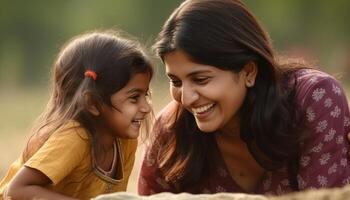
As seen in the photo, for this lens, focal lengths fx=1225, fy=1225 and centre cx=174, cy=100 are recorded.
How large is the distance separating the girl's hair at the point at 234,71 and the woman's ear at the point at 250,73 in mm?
27

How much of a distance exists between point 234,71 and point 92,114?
2.72 feet

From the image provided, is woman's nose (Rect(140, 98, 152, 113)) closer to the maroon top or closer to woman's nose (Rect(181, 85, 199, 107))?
woman's nose (Rect(181, 85, 199, 107))

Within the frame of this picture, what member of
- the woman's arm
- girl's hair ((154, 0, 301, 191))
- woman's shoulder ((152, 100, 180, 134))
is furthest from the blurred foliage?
the woman's arm

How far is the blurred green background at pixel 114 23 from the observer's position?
27.8m

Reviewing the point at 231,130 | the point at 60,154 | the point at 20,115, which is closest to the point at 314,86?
the point at 231,130

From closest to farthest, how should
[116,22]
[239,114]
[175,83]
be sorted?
[175,83] → [239,114] → [116,22]

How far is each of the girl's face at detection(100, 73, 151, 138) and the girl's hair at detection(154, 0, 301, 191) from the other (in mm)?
185

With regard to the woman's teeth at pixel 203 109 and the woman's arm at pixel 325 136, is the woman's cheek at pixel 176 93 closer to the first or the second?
the woman's teeth at pixel 203 109

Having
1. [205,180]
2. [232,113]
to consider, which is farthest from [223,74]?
[205,180]

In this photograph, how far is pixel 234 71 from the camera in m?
5.77

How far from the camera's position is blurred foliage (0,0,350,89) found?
2809 centimetres

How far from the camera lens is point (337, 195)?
14.7 feet

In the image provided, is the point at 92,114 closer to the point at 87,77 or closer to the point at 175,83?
the point at 87,77

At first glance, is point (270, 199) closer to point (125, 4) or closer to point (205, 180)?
point (205, 180)
